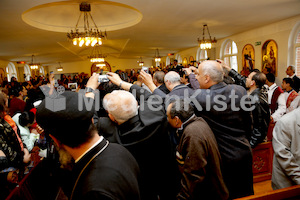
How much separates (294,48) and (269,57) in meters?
1.19

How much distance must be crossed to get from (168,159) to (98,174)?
121cm

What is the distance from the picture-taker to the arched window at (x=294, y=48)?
748 cm

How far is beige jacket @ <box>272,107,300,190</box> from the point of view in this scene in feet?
6.15

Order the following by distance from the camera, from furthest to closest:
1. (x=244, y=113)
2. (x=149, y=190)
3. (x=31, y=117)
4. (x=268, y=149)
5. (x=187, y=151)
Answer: (x=268, y=149) < (x=31, y=117) < (x=244, y=113) < (x=149, y=190) < (x=187, y=151)

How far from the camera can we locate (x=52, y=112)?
3.16 feet

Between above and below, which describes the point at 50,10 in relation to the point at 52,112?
above

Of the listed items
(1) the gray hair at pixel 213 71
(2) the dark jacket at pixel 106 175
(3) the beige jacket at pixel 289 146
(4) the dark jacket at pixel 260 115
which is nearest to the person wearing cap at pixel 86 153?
(2) the dark jacket at pixel 106 175

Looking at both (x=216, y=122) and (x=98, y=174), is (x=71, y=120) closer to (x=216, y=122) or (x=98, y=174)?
(x=98, y=174)

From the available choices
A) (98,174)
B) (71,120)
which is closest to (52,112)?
(71,120)

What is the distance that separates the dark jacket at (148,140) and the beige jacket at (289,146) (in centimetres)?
110

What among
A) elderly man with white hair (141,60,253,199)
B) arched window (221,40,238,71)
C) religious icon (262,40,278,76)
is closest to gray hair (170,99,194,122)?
elderly man with white hair (141,60,253,199)

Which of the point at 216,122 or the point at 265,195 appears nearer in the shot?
the point at 265,195

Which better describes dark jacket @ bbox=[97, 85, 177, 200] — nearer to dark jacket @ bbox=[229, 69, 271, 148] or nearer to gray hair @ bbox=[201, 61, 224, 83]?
gray hair @ bbox=[201, 61, 224, 83]

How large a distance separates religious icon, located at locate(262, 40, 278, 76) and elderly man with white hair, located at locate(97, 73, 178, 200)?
27.5 ft
